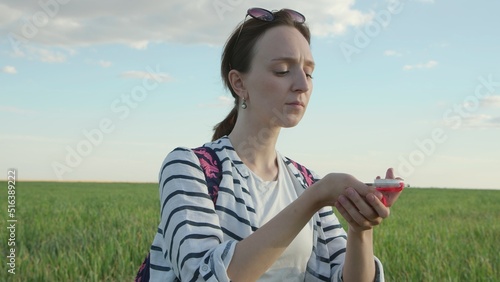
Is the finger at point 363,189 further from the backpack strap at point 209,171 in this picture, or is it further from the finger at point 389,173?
the backpack strap at point 209,171

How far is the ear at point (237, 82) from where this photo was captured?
2.56m

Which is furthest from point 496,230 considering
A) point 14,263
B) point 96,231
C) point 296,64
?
point 296,64

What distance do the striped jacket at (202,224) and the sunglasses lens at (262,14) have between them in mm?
551

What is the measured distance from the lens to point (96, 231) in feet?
22.3

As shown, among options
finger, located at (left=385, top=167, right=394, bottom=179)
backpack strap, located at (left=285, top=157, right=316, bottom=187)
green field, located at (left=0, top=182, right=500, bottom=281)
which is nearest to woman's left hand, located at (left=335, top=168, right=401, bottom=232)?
finger, located at (left=385, top=167, right=394, bottom=179)

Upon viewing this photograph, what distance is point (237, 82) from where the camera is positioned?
258 cm

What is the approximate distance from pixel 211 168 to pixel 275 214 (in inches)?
13.2

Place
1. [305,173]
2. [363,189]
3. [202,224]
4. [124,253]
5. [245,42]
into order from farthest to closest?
[124,253] → [305,173] → [245,42] → [202,224] → [363,189]

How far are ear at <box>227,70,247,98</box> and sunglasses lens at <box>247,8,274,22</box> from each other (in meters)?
0.26

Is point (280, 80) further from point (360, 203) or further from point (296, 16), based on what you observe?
point (360, 203)

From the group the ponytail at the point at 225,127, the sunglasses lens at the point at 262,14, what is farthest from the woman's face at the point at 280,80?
the ponytail at the point at 225,127

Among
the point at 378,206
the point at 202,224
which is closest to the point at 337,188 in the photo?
the point at 378,206

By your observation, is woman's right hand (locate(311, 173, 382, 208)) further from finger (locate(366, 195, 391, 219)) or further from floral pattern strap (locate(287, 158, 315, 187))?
floral pattern strap (locate(287, 158, 315, 187))

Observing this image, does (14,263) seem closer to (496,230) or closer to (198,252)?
(198,252)
